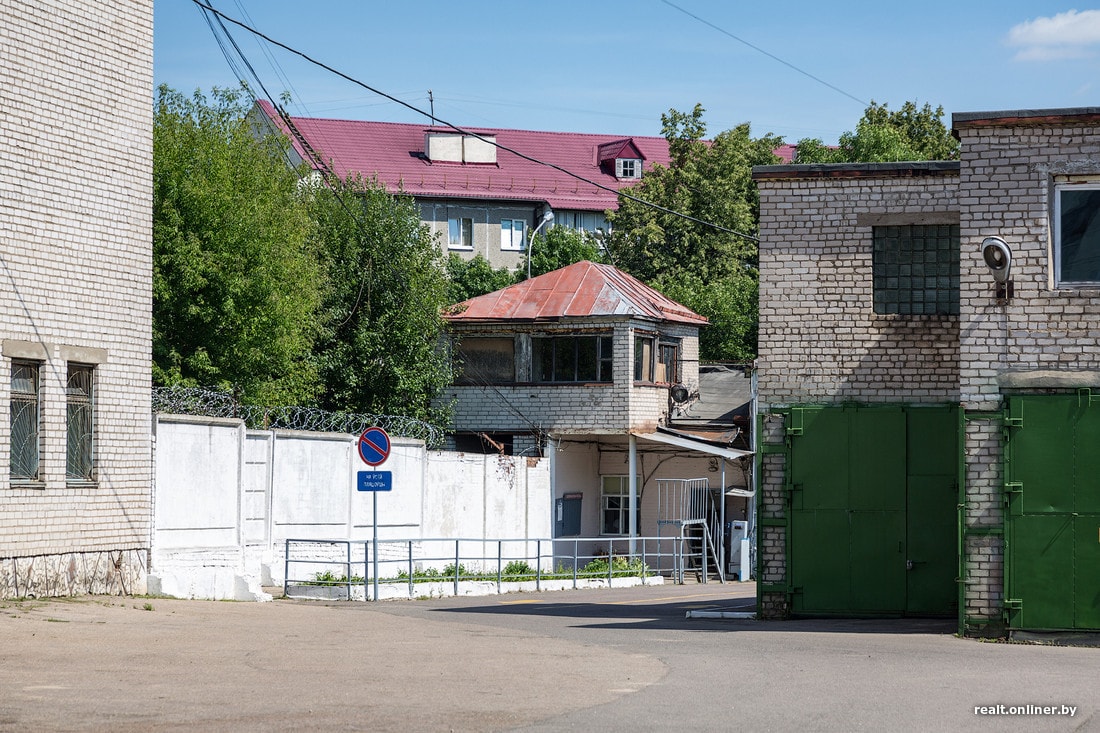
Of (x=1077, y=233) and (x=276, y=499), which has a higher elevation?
(x=1077, y=233)

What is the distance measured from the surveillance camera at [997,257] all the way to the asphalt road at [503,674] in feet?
13.2

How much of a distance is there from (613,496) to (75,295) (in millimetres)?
22351

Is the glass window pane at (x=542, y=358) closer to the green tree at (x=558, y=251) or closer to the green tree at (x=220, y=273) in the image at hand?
the green tree at (x=220, y=273)

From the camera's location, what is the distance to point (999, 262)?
15570mm

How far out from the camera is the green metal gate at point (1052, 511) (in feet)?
50.3

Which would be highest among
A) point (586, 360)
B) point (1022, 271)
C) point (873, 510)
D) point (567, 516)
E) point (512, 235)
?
point (512, 235)

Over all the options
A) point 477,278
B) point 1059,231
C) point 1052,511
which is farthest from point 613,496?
point 1059,231

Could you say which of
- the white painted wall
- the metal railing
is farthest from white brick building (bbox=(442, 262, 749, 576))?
the white painted wall

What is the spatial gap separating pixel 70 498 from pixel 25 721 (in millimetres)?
9986

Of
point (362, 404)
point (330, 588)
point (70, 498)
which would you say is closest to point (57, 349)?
point (70, 498)

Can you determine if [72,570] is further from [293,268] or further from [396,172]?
[396,172]

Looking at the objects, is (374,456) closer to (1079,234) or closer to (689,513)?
(1079,234)

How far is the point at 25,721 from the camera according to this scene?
28.9 ft

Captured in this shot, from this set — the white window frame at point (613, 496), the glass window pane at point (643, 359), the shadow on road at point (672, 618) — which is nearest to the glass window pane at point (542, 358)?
the glass window pane at point (643, 359)
